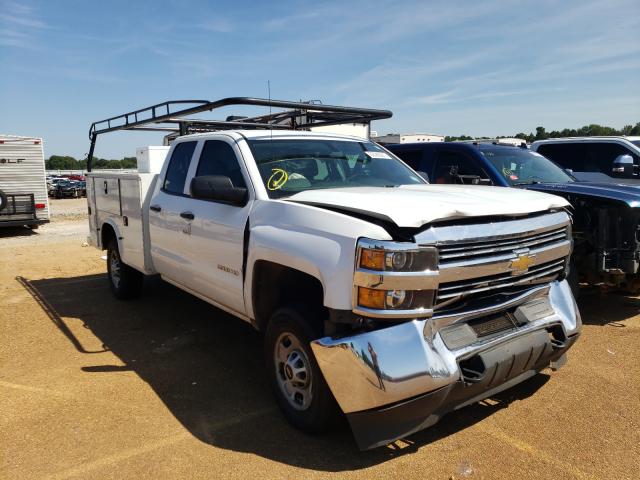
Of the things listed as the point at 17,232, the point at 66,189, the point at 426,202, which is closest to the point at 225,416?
the point at 426,202

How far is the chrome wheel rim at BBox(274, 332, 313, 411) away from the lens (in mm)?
3240

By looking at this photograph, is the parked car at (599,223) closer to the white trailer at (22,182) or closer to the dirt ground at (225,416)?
the dirt ground at (225,416)

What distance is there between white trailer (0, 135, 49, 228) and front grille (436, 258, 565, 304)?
15305mm

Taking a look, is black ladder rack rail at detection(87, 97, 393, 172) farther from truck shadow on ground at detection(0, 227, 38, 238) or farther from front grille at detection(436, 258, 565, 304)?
truck shadow on ground at detection(0, 227, 38, 238)

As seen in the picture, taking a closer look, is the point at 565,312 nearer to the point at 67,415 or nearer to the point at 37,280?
the point at 67,415

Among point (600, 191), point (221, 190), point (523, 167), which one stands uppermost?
point (523, 167)

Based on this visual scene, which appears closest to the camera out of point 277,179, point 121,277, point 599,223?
point 277,179

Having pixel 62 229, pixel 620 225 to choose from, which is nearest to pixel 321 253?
pixel 620 225

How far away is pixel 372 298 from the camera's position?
272cm

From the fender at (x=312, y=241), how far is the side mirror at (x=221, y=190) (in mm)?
153

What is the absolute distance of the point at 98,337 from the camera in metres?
5.31

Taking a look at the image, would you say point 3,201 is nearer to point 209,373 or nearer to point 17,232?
point 17,232

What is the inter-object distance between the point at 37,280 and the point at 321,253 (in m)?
7.01

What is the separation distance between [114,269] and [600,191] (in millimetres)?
5988
